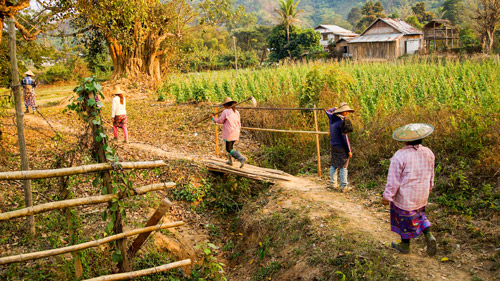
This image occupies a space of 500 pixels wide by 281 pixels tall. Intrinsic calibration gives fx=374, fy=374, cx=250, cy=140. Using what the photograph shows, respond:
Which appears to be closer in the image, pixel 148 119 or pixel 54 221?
pixel 54 221

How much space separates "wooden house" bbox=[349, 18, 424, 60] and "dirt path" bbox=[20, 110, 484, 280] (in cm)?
2599

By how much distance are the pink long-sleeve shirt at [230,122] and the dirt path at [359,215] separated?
51.2 inches

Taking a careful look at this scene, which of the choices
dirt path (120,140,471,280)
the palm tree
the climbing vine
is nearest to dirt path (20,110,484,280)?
dirt path (120,140,471,280)

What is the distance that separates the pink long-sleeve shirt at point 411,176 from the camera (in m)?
4.24

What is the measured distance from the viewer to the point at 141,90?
17.6 m

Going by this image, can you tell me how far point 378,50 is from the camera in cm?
3212

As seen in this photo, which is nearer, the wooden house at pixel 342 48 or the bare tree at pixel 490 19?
the bare tree at pixel 490 19

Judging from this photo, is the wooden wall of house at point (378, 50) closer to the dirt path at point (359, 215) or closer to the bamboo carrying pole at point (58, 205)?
the dirt path at point (359, 215)

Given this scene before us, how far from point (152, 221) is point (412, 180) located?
3066 millimetres

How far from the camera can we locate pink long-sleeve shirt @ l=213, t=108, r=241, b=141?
734 cm

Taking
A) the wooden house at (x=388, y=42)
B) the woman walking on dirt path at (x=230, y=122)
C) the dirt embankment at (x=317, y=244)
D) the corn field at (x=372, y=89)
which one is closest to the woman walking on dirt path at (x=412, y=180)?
the dirt embankment at (x=317, y=244)

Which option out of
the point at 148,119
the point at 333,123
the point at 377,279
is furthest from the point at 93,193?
the point at 148,119

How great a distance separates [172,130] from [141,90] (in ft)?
24.7

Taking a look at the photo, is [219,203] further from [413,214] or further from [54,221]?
[413,214]
